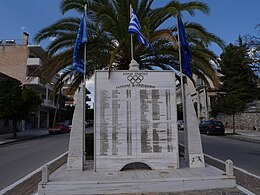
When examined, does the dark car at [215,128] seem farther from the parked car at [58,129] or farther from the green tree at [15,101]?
the parked car at [58,129]

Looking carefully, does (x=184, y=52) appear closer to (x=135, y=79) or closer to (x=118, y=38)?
(x=135, y=79)

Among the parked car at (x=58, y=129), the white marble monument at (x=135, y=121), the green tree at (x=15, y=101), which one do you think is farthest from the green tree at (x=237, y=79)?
the white marble monument at (x=135, y=121)

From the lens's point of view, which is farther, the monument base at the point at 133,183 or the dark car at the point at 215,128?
the dark car at the point at 215,128

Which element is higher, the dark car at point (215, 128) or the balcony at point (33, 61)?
the balcony at point (33, 61)

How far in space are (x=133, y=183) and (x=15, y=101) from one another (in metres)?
19.1

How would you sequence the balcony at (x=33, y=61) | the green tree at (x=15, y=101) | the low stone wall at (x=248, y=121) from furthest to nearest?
the balcony at (x=33, y=61) → the low stone wall at (x=248, y=121) → the green tree at (x=15, y=101)

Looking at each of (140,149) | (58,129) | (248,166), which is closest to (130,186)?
(140,149)

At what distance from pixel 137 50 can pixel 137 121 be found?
398 centimetres

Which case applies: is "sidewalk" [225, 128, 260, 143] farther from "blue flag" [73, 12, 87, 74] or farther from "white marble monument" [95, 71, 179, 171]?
"blue flag" [73, 12, 87, 74]

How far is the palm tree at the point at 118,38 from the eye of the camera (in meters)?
10.6

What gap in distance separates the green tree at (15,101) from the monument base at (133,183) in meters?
17.1

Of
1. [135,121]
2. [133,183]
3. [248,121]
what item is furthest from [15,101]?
[248,121]

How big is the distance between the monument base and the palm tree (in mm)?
4974

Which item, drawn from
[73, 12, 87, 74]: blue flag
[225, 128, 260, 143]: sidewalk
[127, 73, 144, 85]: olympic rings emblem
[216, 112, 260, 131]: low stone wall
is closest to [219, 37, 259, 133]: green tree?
[216, 112, 260, 131]: low stone wall
